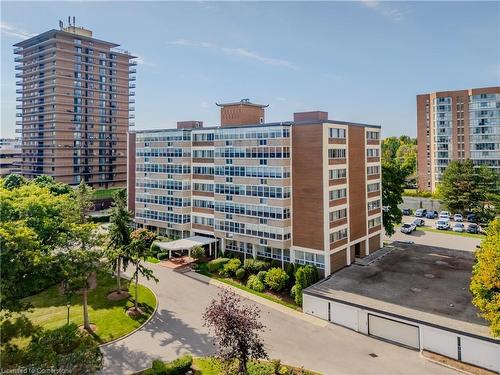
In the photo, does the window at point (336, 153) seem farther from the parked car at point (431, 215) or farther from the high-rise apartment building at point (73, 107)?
the high-rise apartment building at point (73, 107)

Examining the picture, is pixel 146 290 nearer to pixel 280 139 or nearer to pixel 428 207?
pixel 280 139

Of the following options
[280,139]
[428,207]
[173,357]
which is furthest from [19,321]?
[428,207]

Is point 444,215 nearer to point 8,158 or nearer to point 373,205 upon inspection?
point 373,205

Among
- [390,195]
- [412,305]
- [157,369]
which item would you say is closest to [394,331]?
[412,305]

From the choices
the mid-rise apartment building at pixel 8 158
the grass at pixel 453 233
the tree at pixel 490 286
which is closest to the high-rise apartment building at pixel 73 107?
the mid-rise apartment building at pixel 8 158

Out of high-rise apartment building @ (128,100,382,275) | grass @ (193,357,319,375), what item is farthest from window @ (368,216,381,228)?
grass @ (193,357,319,375)

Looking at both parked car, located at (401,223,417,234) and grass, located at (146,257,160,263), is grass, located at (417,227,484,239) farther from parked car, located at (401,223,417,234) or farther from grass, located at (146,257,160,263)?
grass, located at (146,257,160,263)

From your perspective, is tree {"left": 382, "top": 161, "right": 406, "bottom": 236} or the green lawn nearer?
the green lawn
